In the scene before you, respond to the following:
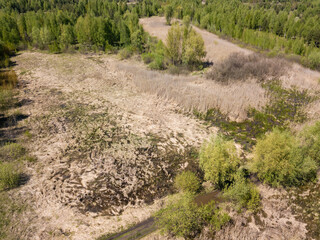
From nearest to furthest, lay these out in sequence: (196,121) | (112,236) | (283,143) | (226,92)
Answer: (112,236)
(283,143)
(196,121)
(226,92)

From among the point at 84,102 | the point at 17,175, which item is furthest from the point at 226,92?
the point at 17,175

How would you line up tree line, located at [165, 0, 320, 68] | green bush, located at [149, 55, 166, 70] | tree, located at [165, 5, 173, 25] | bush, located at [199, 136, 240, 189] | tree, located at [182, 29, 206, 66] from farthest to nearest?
tree, located at [165, 5, 173, 25]
tree line, located at [165, 0, 320, 68]
green bush, located at [149, 55, 166, 70]
tree, located at [182, 29, 206, 66]
bush, located at [199, 136, 240, 189]

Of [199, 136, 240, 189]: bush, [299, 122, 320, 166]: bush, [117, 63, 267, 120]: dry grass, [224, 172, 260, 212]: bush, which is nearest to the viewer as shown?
[224, 172, 260, 212]: bush

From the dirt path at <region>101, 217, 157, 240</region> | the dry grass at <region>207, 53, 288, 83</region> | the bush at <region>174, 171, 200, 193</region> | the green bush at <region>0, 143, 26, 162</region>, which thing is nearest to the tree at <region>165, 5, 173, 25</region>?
the dry grass at <region>207, 53, 288, 83</region>

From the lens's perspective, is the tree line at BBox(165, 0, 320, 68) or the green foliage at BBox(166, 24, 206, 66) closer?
the green foliage at BBox(166, 24, 206, 66)

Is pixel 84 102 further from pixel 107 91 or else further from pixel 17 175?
pixel 17 175

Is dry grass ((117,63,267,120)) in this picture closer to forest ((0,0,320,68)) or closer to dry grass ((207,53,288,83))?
dry grass ((207,53,288,83))

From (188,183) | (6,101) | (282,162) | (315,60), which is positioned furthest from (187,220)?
(315,60)

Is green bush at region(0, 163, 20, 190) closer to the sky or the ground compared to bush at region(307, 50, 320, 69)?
closer to the ground
